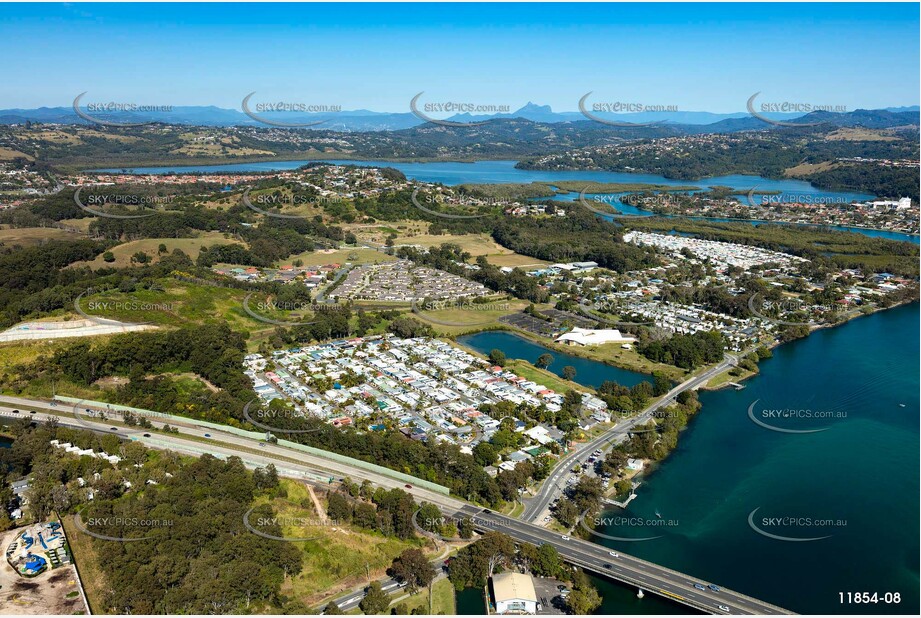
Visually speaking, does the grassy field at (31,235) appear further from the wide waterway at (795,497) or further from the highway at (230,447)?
the wide waterway at (795,497)

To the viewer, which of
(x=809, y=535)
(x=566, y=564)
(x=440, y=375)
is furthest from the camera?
(x=440, y=375)

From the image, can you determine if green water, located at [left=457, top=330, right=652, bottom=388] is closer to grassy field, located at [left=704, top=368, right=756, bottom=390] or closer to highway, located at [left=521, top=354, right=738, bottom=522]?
highway, located at [left=521, top=354, right=738, bottom=522]

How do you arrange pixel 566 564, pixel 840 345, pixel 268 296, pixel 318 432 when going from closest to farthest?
pixel 566 564
pixel 318 432
pixel 840 345
pixel 268 296

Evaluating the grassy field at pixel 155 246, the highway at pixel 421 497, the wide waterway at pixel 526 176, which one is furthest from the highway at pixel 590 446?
the wide waterway at pixel 526 176

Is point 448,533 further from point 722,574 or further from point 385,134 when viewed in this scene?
point 385,134

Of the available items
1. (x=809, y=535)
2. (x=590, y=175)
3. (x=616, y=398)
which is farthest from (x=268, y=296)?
(x=590, y=175)

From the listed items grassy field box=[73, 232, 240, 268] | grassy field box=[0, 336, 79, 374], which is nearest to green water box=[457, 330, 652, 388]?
grassy field box=[0, 336, 79, 374]

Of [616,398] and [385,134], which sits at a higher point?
[385,134]

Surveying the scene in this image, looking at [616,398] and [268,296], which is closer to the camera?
[616,398]

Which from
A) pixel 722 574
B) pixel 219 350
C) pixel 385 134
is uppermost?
pixel 385 134

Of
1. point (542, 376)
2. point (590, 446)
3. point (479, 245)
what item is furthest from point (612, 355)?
point (479, 245)
